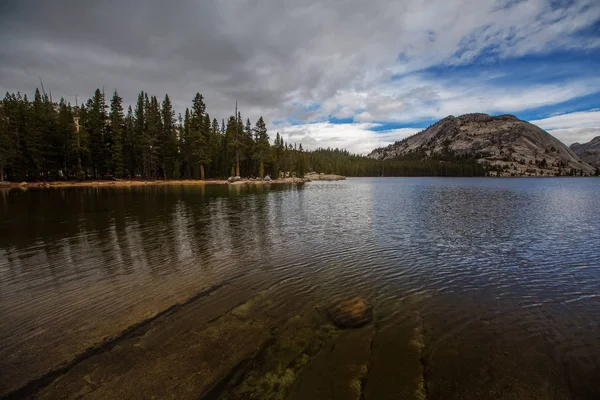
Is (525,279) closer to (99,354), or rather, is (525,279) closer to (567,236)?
(567,236)

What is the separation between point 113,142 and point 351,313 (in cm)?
9993

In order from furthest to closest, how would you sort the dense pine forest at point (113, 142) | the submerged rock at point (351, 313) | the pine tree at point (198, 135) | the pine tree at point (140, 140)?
the pine tree at point (198, 135), the pine tree at point (140, 140), the dense pine forest at point (113, 142), the submerged rock at point (351, 313)

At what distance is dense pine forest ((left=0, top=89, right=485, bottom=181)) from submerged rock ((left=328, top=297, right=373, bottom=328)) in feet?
301

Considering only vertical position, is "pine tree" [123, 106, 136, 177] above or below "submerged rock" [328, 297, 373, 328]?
above

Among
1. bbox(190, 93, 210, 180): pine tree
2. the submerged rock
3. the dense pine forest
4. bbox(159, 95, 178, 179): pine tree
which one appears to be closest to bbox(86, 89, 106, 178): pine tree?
the dense pine forest

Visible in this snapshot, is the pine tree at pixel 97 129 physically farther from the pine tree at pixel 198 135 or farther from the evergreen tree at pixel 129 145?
the pine tree at pixel 198 135

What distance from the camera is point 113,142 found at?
84.9 metres

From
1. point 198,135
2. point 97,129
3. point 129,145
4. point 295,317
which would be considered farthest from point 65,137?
point 295,317

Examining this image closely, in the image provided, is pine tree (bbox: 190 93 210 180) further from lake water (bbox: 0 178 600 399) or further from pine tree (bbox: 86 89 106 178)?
lake water (bbox: 0 178 600 399)

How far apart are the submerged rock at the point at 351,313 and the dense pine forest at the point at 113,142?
91.7 m

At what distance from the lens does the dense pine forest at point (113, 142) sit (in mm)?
74625

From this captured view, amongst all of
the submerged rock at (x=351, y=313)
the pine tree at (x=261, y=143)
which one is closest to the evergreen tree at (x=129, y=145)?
the pine tree at (x=261, y=143)

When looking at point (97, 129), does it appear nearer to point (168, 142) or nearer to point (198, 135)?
point (168, 142)

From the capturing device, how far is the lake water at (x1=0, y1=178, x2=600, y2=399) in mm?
6342
